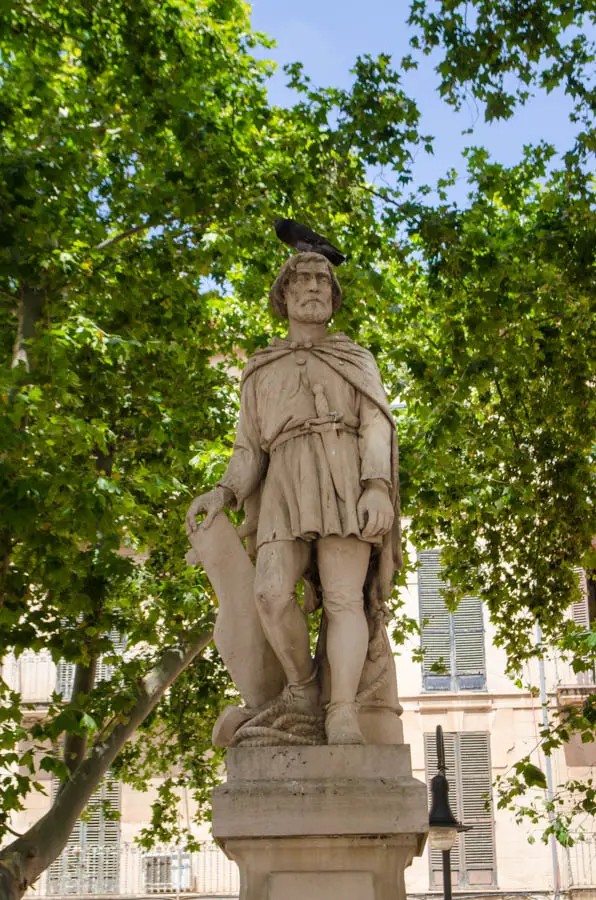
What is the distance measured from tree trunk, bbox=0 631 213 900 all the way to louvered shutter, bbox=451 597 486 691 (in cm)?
1026

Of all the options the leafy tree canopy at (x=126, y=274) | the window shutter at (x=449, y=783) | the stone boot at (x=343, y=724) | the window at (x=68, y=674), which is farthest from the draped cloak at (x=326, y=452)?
the window at (x=68, y=674)

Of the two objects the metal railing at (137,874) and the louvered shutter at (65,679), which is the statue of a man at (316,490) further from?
the louvered shutter at (65,679)

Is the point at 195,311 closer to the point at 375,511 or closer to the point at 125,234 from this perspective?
the point at 125,234

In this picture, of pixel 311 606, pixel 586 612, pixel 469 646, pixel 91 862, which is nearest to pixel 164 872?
pixel 91 862

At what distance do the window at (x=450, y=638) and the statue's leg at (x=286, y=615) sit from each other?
1707cm

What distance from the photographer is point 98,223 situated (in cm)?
1262

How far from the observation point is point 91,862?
2181 centimetres

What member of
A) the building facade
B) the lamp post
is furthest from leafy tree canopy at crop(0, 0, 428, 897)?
the building facade

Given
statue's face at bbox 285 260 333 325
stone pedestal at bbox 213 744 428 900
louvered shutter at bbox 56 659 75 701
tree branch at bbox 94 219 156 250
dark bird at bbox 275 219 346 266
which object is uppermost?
tree branch at bbox 94 219 156 250

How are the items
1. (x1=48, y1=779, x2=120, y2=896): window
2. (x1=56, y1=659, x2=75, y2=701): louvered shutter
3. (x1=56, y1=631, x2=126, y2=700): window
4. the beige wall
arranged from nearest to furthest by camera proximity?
the beige wall < (x1=48, y1=779, x2=120, y2=896): window < (x1=56, y1=631, x2=126, y2=700): window < (x1=56, y1=659, x2=75, y2=701): louvered shutter

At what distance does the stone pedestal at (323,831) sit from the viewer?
505cm

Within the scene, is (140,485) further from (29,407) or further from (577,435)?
(577,435)

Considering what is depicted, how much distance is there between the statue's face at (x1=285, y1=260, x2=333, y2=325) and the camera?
20.1ft

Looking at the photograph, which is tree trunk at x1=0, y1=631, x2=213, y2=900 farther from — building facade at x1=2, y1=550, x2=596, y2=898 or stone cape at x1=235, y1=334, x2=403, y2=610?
building facade at x1=2, y1=550, x2=596, y2=898
